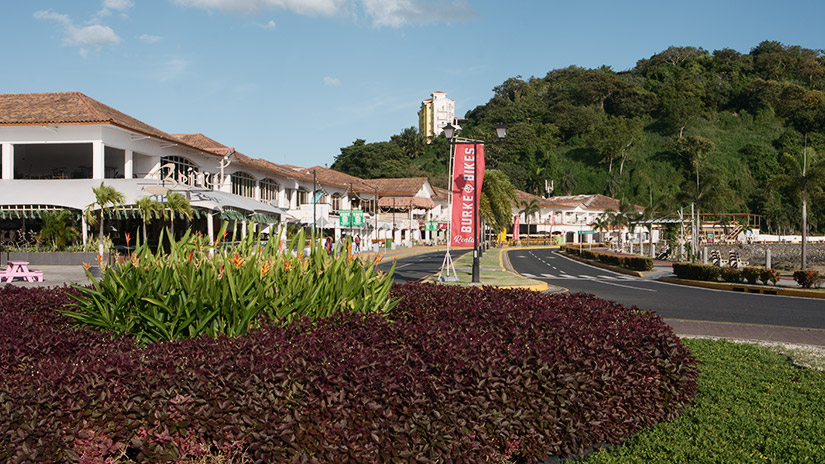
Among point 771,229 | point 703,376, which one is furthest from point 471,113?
point 703,376

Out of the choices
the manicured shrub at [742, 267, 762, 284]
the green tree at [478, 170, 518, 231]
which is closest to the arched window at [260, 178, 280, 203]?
the green tree at [478, 170, 518, 231]

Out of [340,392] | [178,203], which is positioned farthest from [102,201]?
[340,392]

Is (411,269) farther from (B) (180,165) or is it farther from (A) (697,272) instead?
(B) (180,165)

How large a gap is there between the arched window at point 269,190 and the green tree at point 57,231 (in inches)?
835

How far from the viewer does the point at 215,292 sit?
19.3 feet

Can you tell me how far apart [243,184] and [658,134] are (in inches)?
3984

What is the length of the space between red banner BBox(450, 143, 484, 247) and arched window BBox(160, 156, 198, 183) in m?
24.3

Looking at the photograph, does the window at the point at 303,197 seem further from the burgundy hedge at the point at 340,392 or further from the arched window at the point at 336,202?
the burgundy hedge at the point at 340,392

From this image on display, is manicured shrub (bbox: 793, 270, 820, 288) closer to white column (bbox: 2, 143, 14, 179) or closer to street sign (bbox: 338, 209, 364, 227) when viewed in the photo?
street sign (bbox: 338, 209, 364, 227)

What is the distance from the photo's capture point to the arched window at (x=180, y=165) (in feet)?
132

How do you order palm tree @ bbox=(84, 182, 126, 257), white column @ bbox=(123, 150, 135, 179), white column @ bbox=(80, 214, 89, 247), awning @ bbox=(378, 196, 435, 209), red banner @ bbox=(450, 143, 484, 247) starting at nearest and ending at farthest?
red banner @ bbox=(450, 143, 484, 247)
palm tree @ bbox=(84, 182, 126, 257)
white column @ bbox=(80, 214, 89, 247)
white column @ bbox=(123, 150, 135, 179)
awning @ bbox=(378, 196, 435, 209)

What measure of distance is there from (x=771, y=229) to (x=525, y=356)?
362ft

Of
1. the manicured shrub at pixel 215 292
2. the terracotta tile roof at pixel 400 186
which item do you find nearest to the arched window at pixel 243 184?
the terracotta tile roof at pixel 400 186

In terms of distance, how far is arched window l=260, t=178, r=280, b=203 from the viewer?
176ft
